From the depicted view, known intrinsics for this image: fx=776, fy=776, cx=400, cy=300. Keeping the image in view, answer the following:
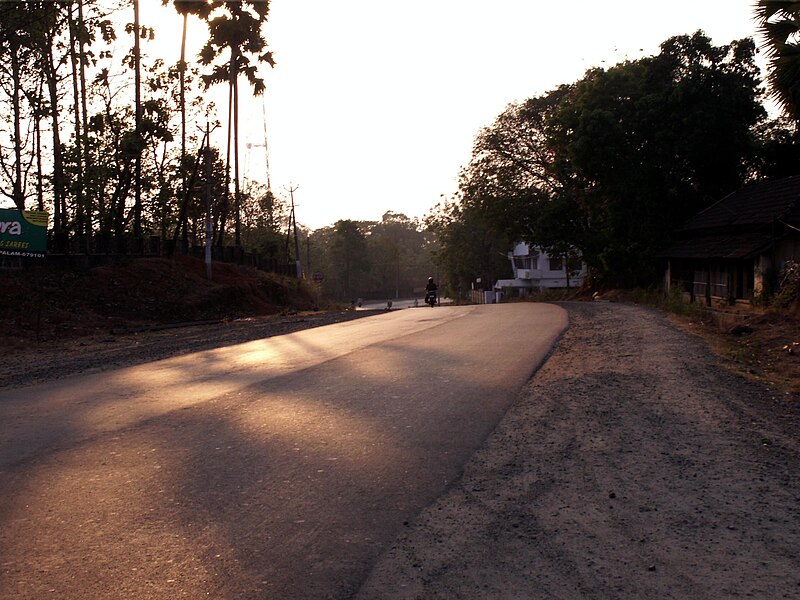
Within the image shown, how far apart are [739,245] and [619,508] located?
23297 millimetres

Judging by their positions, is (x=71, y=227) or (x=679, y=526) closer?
(x=679, y=526)

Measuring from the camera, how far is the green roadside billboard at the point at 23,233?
24.7 meters

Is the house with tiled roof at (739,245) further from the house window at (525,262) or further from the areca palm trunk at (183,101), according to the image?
the house window at (525,262)

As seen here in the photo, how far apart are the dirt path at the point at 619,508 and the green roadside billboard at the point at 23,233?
20.7 metres

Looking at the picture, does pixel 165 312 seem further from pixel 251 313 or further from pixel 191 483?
pixel 191 483

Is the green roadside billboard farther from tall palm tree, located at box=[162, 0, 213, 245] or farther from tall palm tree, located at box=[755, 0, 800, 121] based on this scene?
tall palm tree, located at box=[755, 0, 800, 121]

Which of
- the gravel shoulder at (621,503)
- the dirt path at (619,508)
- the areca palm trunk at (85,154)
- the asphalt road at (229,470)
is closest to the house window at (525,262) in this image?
the areca palm trunk at (85,154)

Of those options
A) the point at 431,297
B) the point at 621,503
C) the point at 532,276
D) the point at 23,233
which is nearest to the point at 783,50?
the point at 621,503

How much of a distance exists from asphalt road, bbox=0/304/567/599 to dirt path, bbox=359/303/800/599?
306 millimetres

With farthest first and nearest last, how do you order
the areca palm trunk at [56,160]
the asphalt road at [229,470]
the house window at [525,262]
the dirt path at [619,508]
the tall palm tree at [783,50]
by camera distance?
the house window at [525,262] → the areca palm trunk at [56,160] → the tall palm tree at [783,50] → the asphalt road at [229,470] → the dirt path at [619,508]

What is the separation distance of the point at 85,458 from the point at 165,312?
2231 cm

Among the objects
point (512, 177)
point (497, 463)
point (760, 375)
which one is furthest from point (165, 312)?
point (512, 177)

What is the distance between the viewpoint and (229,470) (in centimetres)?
639

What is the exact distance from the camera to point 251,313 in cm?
3338
